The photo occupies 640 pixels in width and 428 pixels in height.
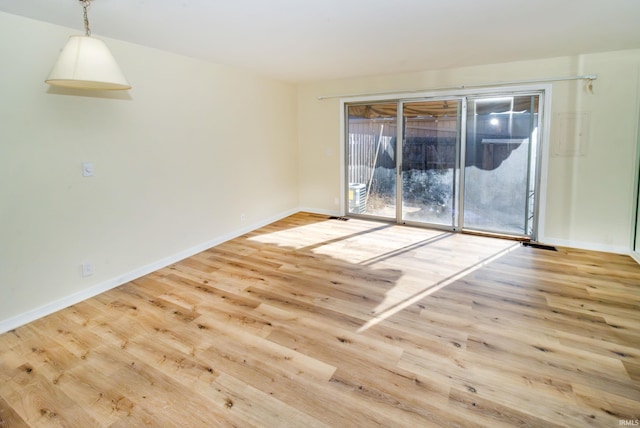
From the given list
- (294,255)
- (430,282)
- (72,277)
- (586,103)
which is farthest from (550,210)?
(72,277)

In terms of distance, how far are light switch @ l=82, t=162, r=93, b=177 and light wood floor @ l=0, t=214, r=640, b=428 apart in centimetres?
116

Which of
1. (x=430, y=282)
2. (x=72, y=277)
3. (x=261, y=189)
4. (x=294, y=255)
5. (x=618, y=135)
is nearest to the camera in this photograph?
(x=72, y=277)

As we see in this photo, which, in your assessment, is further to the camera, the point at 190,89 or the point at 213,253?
the point at 213,253

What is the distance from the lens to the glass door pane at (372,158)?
18.5 ft

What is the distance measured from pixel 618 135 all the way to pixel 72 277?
6102mm

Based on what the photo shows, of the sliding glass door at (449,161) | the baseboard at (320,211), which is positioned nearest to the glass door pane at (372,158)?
the sliding glass door at (449,161)

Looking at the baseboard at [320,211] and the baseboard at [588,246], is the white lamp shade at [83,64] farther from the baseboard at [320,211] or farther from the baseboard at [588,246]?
the baseboard at [588,246]

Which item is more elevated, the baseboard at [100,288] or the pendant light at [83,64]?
the pendant light at [83,64]

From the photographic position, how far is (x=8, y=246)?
105 inches

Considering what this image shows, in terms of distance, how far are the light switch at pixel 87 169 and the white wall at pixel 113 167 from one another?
42 millimetres

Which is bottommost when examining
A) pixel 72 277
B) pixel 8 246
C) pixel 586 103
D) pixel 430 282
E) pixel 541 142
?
pixel 430 282

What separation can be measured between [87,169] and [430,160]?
4500 mm

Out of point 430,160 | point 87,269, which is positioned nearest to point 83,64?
point 87,269

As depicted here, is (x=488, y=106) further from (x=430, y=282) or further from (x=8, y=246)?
(x=8, y=246)
